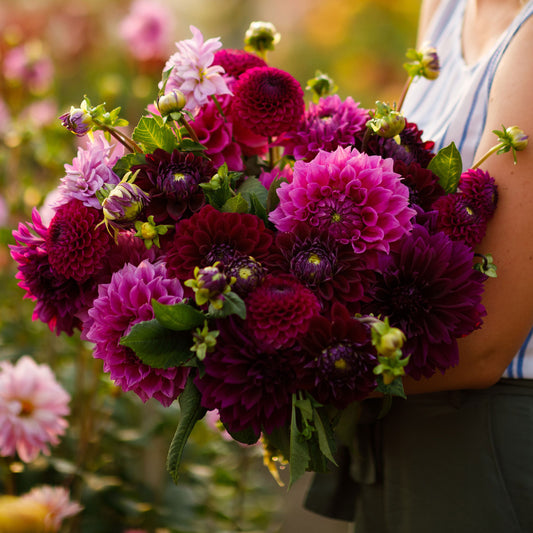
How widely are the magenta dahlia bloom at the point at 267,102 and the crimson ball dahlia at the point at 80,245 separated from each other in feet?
0.74

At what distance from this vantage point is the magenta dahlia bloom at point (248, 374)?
Answer: 60 centimetres

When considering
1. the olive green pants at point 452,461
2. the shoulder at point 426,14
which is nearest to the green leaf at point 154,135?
the olive green pants at point 452,461

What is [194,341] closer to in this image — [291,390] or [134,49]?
[291,390]

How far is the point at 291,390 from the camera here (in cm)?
61

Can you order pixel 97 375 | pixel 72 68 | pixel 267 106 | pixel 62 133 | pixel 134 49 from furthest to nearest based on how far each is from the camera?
pixel 72 68 < pixel 134 49 < pixel 62 133 < pixel 97 375 < pixel 267 106

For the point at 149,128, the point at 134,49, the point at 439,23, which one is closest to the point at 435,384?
the point at 149,128

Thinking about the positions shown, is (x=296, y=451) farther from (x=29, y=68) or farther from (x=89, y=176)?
(x=29, y=68)

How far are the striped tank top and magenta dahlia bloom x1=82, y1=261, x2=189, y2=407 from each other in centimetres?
49

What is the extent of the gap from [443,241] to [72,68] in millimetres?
4634

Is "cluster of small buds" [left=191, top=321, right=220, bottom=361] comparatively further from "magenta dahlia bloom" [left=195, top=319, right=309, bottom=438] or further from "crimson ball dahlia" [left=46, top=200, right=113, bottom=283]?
"crimson ball dahlia" [left=46, top=200, right=113, bottom=283]

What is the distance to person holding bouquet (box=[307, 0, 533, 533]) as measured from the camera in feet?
2.46

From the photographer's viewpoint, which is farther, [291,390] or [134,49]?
[134,49]

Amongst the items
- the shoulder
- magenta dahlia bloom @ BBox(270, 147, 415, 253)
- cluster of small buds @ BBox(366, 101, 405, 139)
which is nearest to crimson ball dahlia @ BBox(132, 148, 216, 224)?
magenta dahlia bloom @ BBox(270, 147, 415, 253)

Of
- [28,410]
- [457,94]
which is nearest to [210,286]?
[457,94]
